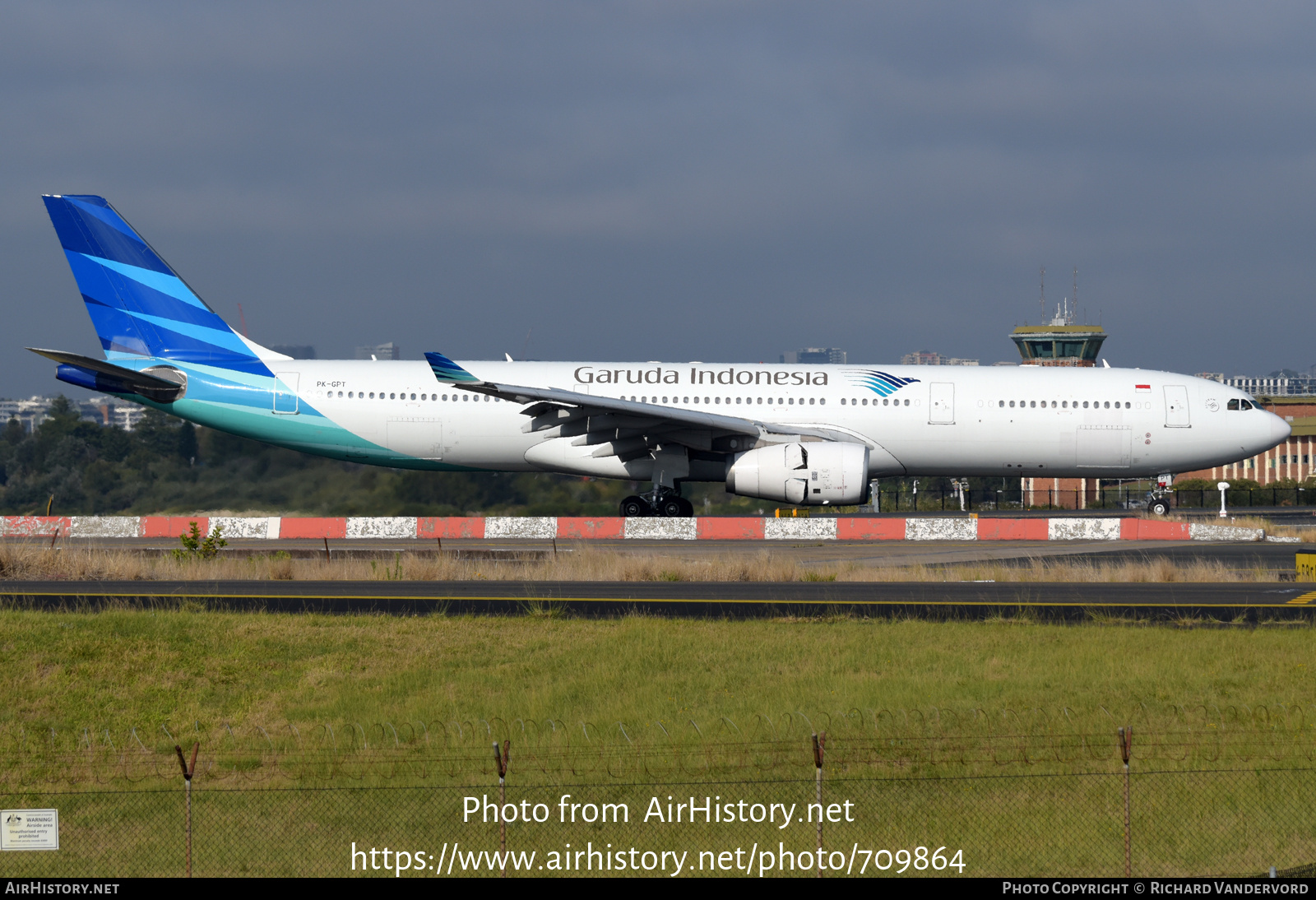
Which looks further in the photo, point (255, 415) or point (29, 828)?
point (255, 415)

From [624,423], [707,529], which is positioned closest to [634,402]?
[624,423]

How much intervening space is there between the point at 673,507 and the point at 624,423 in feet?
10.4

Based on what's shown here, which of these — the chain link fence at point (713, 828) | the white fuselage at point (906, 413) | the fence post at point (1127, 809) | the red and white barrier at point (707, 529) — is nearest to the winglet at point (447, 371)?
the white fuselage at point (906, 413)

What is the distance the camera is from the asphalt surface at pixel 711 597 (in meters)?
18.4

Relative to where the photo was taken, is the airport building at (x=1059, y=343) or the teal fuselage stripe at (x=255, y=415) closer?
the teal fuselage stripe at (x=255, y=415)

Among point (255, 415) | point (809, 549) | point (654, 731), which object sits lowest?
point (654, 731)

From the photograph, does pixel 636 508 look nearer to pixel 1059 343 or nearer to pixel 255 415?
pixel 255 415

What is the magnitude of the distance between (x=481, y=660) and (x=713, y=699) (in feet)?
11.0

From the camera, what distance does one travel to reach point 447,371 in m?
28.1

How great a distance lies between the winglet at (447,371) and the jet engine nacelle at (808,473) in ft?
21.2

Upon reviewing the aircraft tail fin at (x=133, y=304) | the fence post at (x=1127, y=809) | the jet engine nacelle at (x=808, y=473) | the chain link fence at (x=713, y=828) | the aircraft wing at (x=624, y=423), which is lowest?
the chain link fence at (x=713, y=828)

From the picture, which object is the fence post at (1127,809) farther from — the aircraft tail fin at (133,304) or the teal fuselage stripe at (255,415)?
the aircraft tail fin at (133,304)

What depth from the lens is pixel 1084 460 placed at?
101ft
